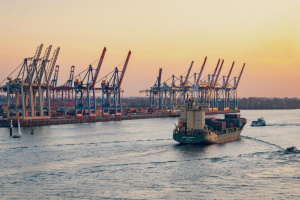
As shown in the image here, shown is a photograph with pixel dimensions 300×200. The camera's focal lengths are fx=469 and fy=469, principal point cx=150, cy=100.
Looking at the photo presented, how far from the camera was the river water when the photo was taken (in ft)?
113

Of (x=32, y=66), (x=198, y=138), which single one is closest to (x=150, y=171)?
(x=198, y=138)

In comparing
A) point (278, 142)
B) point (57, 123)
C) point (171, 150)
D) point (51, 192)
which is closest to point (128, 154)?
point (171, 150)

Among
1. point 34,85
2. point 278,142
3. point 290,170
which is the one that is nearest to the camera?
point 290,170

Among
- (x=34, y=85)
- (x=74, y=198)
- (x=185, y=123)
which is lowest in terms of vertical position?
(x=74, y=198)

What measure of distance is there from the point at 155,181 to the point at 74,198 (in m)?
7.86

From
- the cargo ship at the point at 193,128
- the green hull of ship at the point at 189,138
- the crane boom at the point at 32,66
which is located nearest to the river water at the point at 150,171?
the green hull of ship at the point at 189,138

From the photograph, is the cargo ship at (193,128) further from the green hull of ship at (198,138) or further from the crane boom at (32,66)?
the crane boom at (32,66)

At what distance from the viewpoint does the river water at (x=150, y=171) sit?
34.6 metres

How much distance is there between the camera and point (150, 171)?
42719 millimetres

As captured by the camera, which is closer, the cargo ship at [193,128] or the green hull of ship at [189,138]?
the green hull of ship at [189,138]

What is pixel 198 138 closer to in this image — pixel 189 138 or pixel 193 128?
pixel 189 138

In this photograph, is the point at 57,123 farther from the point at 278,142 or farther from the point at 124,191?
the point at 124,191

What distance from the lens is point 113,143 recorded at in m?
68.7

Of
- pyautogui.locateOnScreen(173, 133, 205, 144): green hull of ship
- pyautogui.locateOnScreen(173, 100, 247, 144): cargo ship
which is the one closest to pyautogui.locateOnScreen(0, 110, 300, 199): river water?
pyautogui.locateOnScreen(173, 133, 205, 144): green hull of ship
